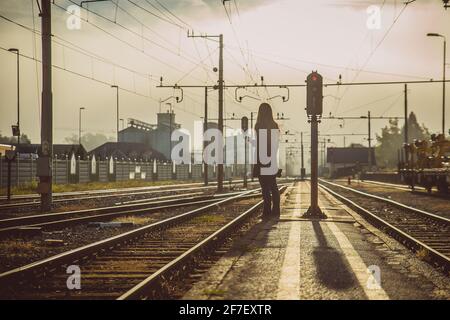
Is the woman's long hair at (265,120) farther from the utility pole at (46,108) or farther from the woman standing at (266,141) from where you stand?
the utility pole at (46,108)

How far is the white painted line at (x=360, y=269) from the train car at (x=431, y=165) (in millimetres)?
17244

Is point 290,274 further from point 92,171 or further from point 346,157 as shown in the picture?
point 346,157

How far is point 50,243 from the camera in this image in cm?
1020

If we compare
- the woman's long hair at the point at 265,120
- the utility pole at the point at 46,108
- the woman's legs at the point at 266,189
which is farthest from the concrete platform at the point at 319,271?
the utility pole at the point at 46,108

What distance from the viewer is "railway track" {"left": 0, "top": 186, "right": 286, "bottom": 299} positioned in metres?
6.21

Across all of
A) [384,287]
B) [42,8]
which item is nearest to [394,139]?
[42,8]

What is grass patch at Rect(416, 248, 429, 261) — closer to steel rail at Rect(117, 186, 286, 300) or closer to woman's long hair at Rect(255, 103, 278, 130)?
steel rail at Rect(117, 186, 286, 300)

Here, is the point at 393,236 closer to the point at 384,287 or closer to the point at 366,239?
the point at 366,239

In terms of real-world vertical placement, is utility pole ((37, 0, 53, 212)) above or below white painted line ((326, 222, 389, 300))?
above

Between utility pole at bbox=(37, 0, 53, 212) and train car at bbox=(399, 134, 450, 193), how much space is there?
1651cm

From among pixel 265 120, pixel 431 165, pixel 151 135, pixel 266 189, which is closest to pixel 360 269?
pixel 265 120

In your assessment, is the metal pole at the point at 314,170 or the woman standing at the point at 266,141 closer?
the woman standing at the point at 266,141

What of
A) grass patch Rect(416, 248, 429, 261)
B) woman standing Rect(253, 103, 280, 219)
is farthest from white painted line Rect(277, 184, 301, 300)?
woman standing Rect(253, 103, 280, 219)

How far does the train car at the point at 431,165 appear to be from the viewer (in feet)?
90.5
